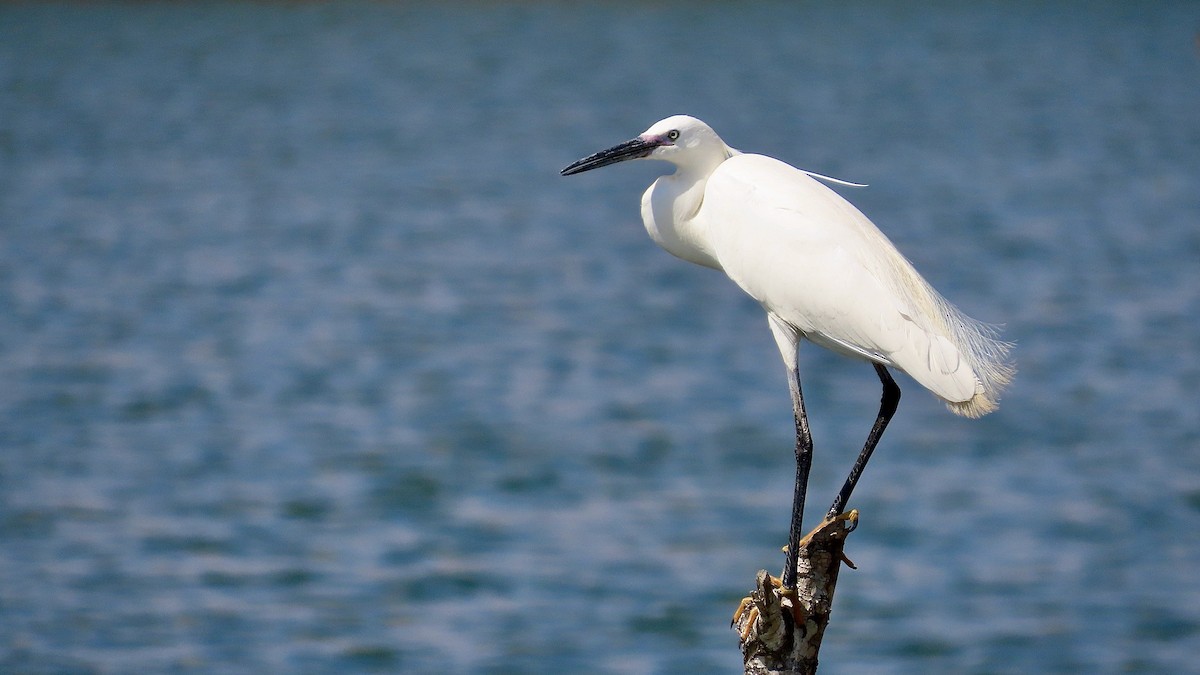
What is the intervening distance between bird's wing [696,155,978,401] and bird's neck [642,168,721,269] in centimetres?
4

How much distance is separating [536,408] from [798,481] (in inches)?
498

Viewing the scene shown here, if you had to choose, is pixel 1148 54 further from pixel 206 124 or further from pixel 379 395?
pixel 379 395

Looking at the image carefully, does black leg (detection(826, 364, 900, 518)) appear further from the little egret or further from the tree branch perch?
the tree branch perch

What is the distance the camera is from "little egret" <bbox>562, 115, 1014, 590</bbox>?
17.3 feet

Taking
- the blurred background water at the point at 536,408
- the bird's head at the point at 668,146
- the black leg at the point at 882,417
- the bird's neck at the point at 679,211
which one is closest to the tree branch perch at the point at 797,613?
the black leg at the point at 882,417

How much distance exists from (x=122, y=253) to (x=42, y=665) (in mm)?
14536

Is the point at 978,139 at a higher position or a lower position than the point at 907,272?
higher

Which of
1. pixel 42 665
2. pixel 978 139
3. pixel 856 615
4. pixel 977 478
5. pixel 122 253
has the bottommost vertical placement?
pixel 42 665

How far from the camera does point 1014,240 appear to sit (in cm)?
2445

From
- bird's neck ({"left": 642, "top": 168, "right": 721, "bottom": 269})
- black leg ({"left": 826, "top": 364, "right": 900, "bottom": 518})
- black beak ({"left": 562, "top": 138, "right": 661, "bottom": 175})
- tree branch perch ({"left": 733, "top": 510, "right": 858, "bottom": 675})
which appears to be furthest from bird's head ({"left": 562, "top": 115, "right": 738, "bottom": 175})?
tree branch perch ({"left": 733, "top": 510, "right": 858, "bottom": 675})

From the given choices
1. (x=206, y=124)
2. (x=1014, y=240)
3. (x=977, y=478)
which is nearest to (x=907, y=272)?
(x=977, y=478)

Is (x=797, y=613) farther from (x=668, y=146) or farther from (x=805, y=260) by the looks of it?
(x=668, y=146)

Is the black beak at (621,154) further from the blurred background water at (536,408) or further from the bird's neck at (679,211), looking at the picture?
the blurred background water at (536,408)

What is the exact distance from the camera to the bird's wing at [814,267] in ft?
17.3
